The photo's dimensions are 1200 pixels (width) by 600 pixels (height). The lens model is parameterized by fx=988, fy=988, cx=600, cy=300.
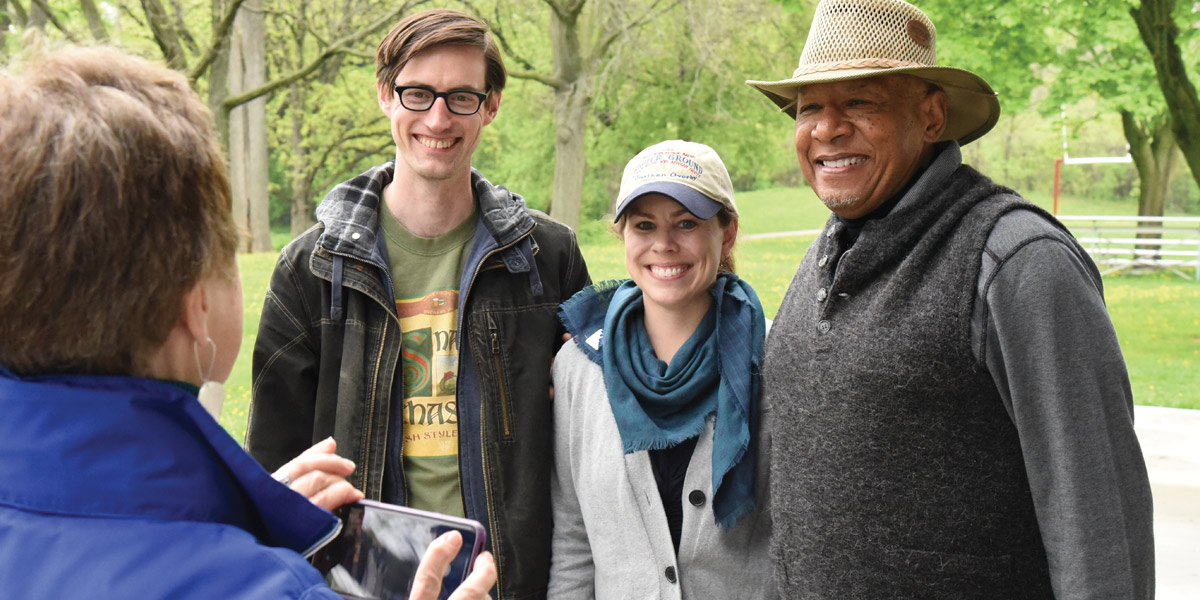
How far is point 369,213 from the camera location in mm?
3012

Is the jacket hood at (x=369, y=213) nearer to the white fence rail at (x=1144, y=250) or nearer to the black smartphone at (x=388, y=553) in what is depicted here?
the black smartphone at (x=388, y=553)

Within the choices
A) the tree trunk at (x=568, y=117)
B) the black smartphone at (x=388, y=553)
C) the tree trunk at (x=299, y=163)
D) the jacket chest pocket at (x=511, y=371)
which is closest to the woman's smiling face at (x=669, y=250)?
the jacket chest pocket at (x=511, y=371)

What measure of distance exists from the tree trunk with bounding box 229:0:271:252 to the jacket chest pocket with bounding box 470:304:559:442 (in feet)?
54.2

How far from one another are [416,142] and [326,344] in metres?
0.68

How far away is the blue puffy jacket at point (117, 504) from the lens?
3.94ft

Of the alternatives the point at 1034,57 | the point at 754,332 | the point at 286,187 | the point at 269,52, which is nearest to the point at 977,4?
the point at 1034,57

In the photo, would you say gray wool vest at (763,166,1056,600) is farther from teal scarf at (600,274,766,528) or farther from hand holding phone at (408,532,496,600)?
hand holding phone at (408,532,496,600)

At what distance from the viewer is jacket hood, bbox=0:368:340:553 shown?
1233mm

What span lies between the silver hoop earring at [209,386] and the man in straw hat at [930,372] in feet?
4.44

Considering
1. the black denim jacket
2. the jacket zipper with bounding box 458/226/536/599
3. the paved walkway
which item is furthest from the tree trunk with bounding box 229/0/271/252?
the jacket zipper with bounding box 458/226/536/599

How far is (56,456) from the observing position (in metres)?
1.24

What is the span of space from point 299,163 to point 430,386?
31.7 m

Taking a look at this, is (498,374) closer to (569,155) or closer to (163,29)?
(163,29)

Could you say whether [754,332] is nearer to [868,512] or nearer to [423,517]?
[868,512]
